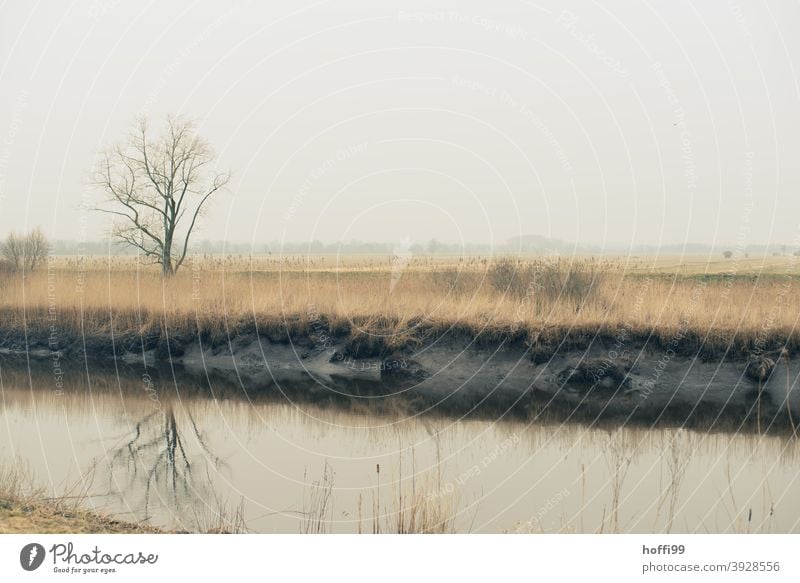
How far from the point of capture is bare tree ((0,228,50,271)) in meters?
27.0

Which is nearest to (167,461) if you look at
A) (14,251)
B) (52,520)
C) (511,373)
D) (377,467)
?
(52,520)

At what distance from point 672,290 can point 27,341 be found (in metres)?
18.1

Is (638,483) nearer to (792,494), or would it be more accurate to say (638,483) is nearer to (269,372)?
(792,494)

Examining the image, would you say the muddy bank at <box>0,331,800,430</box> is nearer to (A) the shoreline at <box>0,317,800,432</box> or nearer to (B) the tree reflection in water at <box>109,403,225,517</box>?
(A) the shoreline at <box>0,317,800,432</box>

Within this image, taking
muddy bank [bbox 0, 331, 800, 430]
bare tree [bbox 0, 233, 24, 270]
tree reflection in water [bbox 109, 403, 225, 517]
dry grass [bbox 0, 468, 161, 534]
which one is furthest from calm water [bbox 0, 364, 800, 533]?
bare tree [bbox 0, 233, 24, 270]

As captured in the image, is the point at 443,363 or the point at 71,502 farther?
the point at 443,363

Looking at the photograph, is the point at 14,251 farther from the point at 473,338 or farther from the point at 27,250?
the point at 473,338
